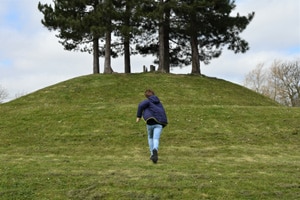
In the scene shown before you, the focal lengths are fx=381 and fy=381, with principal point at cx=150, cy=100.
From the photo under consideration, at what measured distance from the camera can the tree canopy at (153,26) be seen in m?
26.2

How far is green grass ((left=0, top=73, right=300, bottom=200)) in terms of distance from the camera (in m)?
6.95

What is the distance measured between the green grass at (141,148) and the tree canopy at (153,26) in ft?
14.5

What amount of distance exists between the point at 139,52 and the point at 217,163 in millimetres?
22394

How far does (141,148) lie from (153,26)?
683 inches

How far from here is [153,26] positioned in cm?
→ 2822

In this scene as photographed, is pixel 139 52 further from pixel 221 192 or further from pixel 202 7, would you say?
pixel 221 192

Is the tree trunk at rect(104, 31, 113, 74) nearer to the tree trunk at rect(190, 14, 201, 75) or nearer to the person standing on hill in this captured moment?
the tree trunk at rect(190, 14, 201, 75)

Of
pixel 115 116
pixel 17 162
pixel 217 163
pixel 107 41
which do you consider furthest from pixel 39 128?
pixel 107 41

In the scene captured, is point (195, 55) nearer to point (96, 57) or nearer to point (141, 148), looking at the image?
point (96, 57)

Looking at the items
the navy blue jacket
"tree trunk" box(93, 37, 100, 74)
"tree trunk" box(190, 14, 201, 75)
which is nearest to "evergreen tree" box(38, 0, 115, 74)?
"tree trunk" box(93, 37, 100, 74)

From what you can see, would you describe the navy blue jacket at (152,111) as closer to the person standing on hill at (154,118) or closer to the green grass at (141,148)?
the person standing on hill at (154,118)

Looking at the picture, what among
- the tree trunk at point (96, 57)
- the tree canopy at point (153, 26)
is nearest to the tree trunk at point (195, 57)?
the tree canopy at point (153, 26)

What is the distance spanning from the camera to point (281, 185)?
283 inches

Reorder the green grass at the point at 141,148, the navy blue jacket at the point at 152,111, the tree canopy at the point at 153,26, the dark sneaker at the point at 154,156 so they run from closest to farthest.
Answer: the green grass at the point at 141,148, the navy blue jacket at the point at 152,111, the dark sneaker at the point at 154,156, the tree canopy at the point at 153,26
